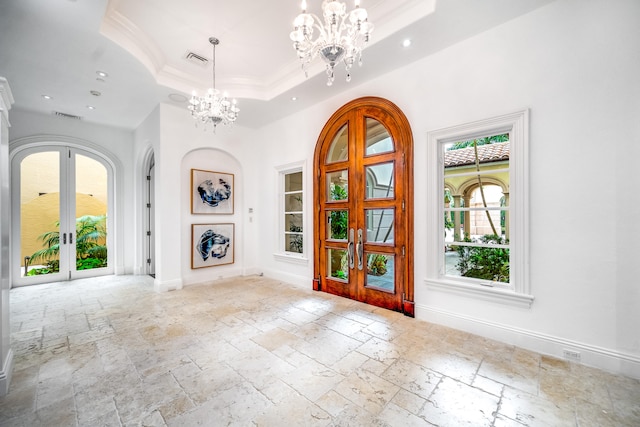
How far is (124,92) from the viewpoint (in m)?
4.54

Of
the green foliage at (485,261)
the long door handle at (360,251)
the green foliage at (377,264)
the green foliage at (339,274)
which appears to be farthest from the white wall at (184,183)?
the green foliage at (485,261)

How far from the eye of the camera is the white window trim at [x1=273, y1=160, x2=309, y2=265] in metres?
5.07

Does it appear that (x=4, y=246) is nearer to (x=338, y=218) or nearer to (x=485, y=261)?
(x=338, y=218)

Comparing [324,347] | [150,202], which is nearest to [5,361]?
[324,347]

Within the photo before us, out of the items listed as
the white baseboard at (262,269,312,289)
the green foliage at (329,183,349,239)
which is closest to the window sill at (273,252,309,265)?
the white baseboard at (262,269,312,289)

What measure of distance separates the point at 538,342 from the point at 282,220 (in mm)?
4393

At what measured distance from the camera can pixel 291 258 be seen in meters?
5.32

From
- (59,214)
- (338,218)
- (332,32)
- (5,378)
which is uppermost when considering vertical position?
(332,32)

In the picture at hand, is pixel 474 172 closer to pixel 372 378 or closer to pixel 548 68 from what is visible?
pixel 548 68

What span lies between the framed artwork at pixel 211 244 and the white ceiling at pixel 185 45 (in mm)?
2263

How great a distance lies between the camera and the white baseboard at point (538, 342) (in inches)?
89.4

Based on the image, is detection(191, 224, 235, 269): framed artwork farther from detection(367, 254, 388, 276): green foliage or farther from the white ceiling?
detection(367, 254, 388, 276): green foliage

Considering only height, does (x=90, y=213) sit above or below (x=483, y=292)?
above

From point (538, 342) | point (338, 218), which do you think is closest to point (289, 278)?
point (338, 218)
